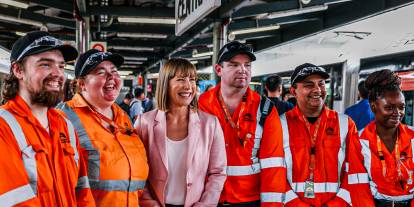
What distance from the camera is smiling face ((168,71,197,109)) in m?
2.57

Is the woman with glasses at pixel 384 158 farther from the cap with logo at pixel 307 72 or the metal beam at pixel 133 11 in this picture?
the metal beam at pixel 133 11

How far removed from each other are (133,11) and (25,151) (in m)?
7.55

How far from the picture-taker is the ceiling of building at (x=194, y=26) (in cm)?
783

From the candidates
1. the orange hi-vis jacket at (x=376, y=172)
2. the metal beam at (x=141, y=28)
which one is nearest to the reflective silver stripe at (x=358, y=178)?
the orange hi-vis jacket at (x=376, y=172)

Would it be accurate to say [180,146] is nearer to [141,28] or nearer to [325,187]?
[325,187]

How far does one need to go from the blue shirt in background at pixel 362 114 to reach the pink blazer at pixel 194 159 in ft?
7.64

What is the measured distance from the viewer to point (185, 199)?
2.48 m

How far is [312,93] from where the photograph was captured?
279 centimetres

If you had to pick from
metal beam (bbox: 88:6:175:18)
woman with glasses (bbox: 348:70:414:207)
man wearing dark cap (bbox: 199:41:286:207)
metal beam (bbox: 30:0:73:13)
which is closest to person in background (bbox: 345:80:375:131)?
woman with glasses (bbox: 348:70:414:207)

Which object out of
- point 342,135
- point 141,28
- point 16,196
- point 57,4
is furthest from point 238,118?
point 141,28

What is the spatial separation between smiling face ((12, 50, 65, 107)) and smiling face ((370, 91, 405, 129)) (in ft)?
7.47

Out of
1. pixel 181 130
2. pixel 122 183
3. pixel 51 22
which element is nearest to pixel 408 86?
pixel 181 130

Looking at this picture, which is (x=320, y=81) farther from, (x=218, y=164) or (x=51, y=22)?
(x=51, y=22)

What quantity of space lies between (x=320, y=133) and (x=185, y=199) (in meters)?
1.07
